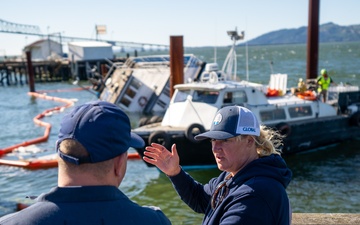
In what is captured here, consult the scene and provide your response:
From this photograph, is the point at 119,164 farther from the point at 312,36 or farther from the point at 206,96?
the point at 312,36

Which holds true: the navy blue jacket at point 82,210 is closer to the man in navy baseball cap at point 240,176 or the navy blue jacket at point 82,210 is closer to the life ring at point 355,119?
the man in navy baseball cap at point 240,176

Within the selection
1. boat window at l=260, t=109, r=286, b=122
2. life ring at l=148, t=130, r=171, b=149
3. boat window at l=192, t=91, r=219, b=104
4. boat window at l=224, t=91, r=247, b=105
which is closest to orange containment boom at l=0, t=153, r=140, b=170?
life ring at l=148, t=130, r=171, b=149

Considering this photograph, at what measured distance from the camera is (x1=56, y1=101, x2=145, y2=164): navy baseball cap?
1.62 m

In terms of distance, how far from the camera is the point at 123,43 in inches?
3767

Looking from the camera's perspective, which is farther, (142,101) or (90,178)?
(142,101)

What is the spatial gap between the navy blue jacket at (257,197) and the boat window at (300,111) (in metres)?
11.9

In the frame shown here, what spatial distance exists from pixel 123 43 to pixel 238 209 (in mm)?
95595

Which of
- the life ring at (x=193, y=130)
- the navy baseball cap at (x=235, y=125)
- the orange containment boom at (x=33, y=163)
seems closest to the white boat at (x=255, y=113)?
the life ring at (x=193, y=130)

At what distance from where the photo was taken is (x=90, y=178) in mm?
1620

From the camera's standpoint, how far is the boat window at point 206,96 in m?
12.9

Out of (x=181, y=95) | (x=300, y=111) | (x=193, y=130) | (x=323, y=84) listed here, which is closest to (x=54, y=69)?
(x=181, y=95)

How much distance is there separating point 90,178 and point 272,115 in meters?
12.3

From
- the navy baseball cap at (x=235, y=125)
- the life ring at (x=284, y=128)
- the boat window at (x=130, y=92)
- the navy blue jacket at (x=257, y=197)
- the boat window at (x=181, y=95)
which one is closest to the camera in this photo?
the navy blue jacket at (x=257, y=197)

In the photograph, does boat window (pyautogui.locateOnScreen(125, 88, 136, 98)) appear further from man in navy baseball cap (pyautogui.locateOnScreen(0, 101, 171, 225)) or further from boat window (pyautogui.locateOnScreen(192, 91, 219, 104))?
man in navy baseball cap (pyautogui.locateOnScreen(0, 101, 171, 225))
